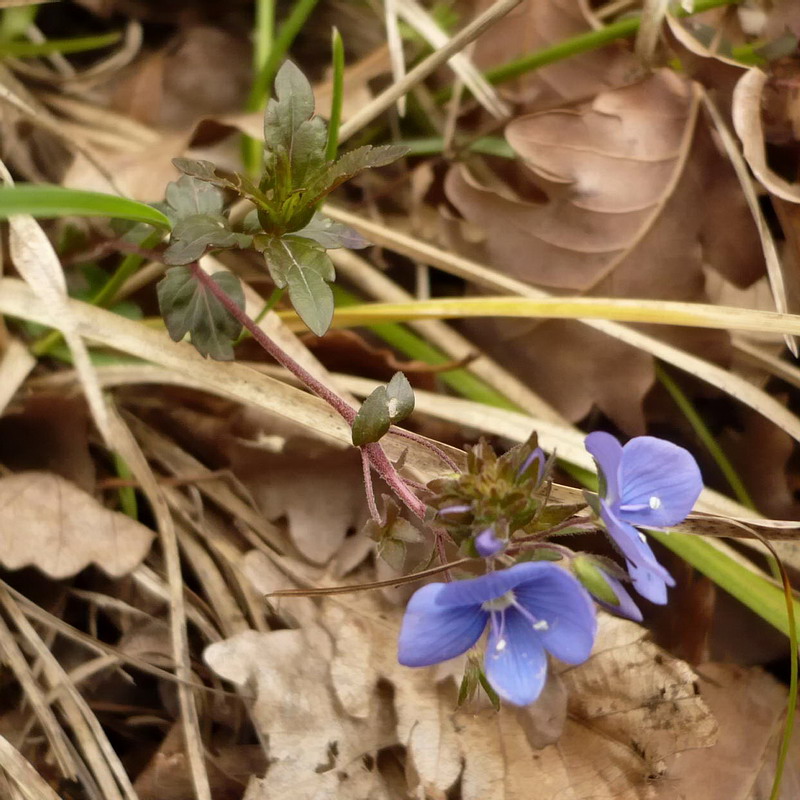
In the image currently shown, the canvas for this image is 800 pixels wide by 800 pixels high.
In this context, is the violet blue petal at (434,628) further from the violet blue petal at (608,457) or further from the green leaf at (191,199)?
the green leaf at (191,199)

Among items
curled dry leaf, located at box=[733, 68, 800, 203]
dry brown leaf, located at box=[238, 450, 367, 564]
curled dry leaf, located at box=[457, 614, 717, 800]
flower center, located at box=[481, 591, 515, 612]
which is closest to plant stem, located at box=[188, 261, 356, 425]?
dry brown leaf, located at box=[238, 450, 367, 564]

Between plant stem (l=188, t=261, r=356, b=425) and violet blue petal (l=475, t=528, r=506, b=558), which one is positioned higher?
violet blue petal (l=475, t=528, r=506, b=558)

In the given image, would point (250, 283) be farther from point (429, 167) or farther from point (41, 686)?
point (41, 686)

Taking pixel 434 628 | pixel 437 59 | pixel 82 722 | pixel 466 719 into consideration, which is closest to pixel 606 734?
pixel 466 719

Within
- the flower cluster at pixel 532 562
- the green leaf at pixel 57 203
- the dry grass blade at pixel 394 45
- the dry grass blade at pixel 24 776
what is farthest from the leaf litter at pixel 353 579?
the flower cluster at pixel 532 562

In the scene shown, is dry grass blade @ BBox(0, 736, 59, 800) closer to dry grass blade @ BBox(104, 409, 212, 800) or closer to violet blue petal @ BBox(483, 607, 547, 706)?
dry grass blade @ BBox(104, 409, 212, 800)
